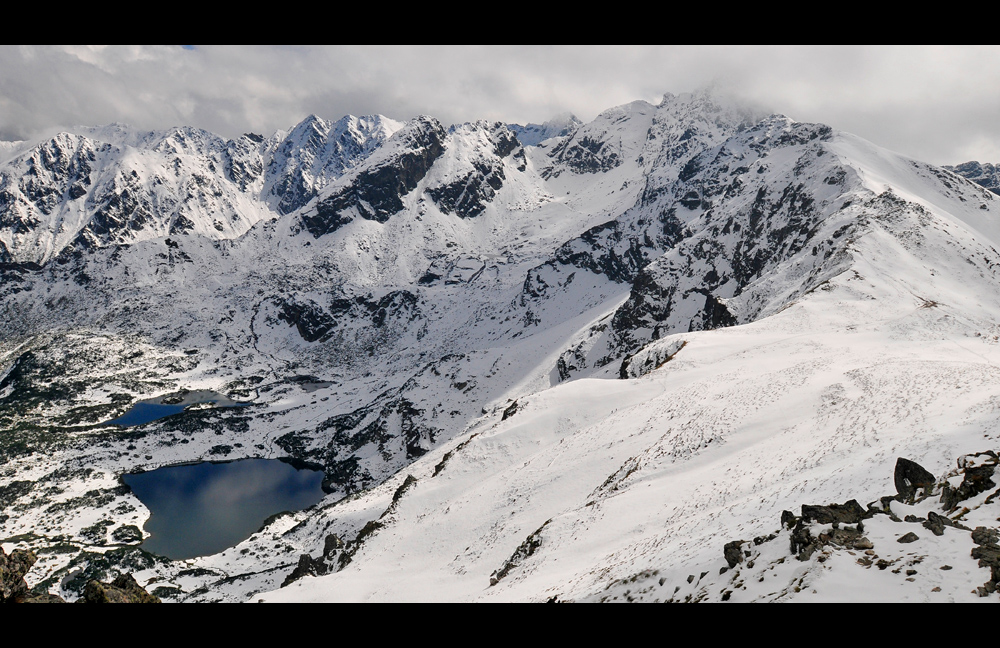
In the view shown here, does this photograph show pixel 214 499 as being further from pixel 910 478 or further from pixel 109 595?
pixel 910 478

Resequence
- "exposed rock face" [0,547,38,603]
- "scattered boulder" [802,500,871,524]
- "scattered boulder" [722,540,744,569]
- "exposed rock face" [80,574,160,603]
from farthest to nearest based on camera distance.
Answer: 1. "exposed rock face" [80,574,160,603]
2. "exposed rock face" [0,547,38,603]
3. "scattered boulder" [722,540,744,569]
4. "scattered boulder" [802,500,871,524]

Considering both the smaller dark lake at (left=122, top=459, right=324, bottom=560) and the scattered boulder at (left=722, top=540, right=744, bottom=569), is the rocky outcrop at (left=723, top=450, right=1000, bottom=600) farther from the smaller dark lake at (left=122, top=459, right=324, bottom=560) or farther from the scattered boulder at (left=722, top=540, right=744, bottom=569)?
the smaller dark lake at (left=122, top=459, right=324, bottom=560)

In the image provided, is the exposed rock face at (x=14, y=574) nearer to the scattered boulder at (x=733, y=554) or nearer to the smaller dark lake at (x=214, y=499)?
the scattered boulder at (x=733, y=554)

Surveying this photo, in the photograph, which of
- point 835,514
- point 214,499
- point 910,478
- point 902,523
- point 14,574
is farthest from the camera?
point 214,499

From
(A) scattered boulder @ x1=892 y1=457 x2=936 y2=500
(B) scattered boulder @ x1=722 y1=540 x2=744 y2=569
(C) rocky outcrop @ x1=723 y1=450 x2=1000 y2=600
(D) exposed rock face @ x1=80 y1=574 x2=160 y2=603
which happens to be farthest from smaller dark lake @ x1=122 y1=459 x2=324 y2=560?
(A) scattered boulder @ x1=892 y1=457 x2=936 y2=500

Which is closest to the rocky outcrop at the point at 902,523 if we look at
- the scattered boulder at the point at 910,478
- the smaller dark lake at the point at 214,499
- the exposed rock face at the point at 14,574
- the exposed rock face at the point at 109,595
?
→ the scattered boulder at the point at 910,478

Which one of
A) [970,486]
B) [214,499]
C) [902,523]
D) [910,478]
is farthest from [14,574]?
[214,499]

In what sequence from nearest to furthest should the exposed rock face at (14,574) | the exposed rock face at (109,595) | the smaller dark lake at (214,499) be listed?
the exposed rock face at (14,574) < the exposed rock face at (109,595) < the smaller dark lake at (214,499)
